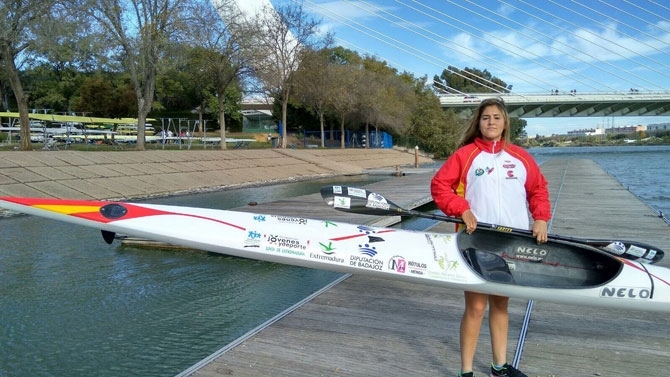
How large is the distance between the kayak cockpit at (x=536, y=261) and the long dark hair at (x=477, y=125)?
25.9 inches

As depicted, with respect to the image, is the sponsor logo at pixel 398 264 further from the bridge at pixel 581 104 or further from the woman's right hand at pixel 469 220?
the bridge at pixel 581 104

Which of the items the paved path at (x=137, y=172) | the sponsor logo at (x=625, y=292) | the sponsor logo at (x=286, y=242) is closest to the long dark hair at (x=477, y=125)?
the sponsor logo at (x=625, y=292)

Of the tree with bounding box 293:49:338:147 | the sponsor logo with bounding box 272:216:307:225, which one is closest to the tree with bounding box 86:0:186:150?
the tree with bounding box 293:49:338:147

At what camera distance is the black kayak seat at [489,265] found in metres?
3.71

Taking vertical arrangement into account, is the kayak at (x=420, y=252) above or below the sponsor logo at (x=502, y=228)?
below

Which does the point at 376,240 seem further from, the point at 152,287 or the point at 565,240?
the point at 152,287

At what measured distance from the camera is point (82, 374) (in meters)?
5.00

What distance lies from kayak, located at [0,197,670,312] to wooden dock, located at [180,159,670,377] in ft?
1.83

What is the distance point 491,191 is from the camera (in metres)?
3.42

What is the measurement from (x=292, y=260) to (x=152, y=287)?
4271 mm

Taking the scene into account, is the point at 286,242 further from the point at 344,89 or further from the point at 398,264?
Result: the point at 344,89

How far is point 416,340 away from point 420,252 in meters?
0.95

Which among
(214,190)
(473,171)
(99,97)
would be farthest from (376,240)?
(99,97)

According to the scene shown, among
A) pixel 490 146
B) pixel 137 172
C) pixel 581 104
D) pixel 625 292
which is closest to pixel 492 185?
pixel 490 146
